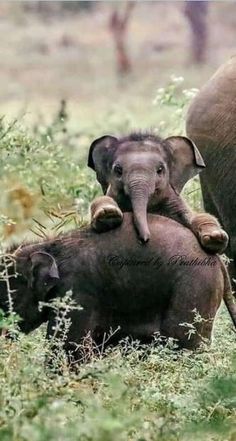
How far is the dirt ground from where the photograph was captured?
91.8 ft

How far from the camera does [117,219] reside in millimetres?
6914

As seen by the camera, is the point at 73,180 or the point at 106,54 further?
the point at 106,54

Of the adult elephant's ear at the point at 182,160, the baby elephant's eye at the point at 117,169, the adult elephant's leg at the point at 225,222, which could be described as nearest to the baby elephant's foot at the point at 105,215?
the baby elephant's eye at the point at 117,169

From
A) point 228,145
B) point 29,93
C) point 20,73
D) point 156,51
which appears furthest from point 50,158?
point 156,51

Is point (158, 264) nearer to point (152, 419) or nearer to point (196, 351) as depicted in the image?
point (196, 351)

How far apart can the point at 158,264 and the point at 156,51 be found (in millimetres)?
25504

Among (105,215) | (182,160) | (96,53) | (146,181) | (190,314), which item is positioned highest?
(96,53)

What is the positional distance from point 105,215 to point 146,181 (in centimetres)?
27

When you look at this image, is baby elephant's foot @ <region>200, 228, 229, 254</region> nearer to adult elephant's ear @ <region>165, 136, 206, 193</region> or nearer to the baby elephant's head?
the baby elephant's head

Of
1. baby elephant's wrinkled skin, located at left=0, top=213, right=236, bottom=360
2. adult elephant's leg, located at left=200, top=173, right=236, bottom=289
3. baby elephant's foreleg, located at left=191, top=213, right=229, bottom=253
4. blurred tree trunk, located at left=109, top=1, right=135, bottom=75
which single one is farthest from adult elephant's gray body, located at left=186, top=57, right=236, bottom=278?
blurred tree trunk, located at left=109, top=1, right=135, bottom=75

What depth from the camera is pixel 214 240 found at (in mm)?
6848

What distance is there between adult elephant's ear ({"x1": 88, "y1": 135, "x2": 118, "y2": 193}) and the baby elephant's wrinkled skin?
420 mm

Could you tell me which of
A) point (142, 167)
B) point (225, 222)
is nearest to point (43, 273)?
point (142, 167)

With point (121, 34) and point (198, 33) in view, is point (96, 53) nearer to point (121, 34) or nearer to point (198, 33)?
point (121, 34)
